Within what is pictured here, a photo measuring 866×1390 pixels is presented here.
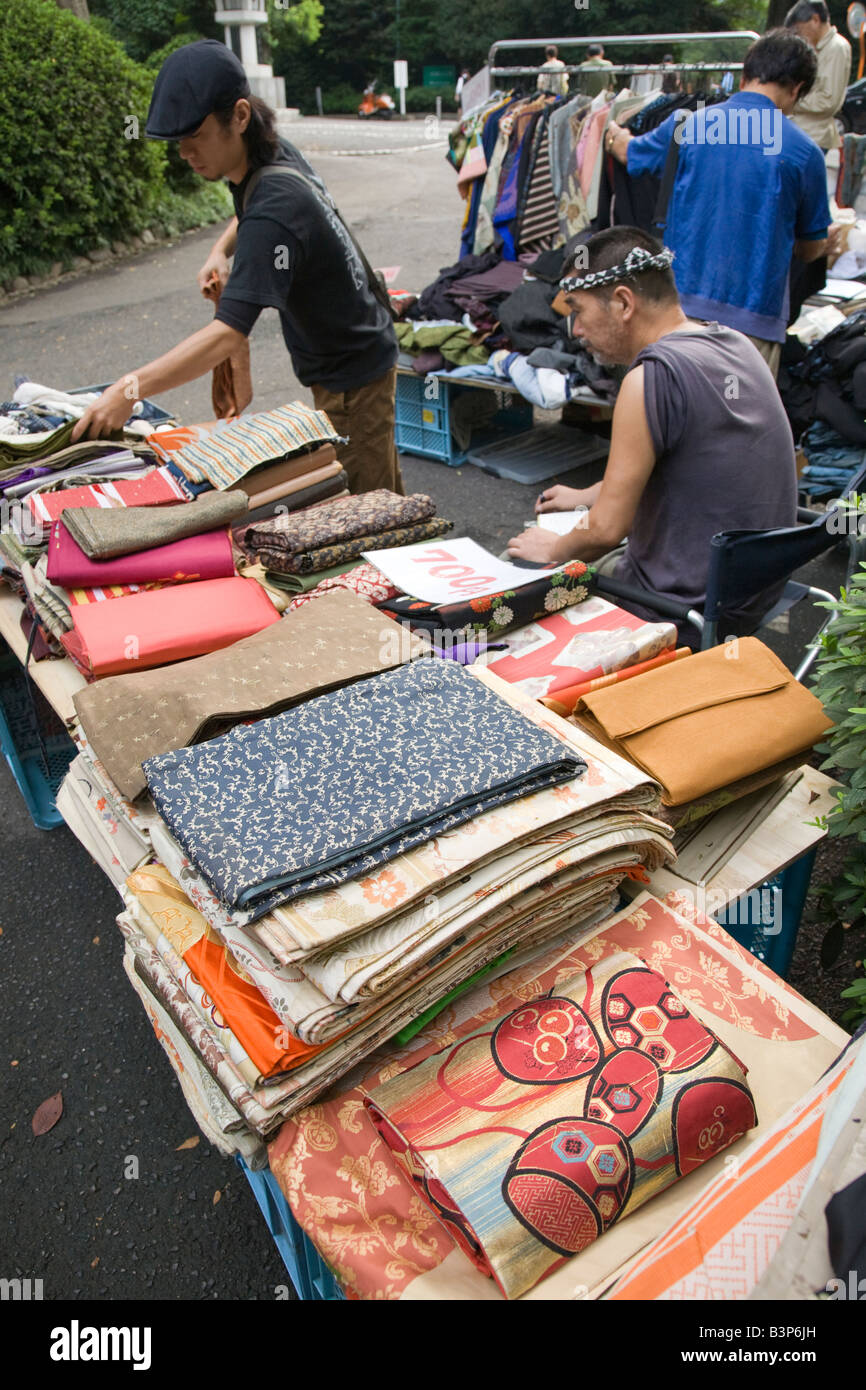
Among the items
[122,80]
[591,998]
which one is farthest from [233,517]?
[122,80]

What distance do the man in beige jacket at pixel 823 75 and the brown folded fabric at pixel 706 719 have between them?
6.06 meters

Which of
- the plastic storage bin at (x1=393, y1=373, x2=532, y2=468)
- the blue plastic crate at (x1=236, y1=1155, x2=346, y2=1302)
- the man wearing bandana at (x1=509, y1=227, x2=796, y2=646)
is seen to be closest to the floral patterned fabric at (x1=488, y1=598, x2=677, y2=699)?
the man wearing bandana at (x1=509, y1=227, x2=796, y2=646)

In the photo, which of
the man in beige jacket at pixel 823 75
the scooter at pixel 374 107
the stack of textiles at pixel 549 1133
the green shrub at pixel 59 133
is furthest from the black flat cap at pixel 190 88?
the scooter at pixel 374 107

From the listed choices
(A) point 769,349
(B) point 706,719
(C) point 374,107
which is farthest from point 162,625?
(C) point 374,107

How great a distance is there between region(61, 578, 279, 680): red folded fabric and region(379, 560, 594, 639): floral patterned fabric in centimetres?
32

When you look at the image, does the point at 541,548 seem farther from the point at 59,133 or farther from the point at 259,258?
the point at 59,133

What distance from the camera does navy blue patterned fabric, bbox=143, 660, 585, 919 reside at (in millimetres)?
1235

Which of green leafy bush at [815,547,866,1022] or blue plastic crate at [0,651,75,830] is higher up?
green leafy bush at [815,547,866,1022]

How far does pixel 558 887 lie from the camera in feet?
4.44

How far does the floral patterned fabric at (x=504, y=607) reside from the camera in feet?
6.45

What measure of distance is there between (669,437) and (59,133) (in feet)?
31.4

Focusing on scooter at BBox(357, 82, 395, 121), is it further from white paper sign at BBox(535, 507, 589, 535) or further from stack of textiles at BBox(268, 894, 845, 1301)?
stack of textiles at BBox(268, 894, 845, 1301)

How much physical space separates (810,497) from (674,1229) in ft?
12.2
